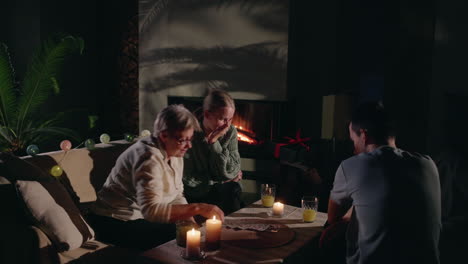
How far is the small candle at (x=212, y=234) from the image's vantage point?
5.61 ft

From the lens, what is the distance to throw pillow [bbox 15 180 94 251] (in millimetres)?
1879

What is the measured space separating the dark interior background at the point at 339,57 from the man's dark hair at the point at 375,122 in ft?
2.03

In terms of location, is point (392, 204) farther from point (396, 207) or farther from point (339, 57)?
point (339, 57)

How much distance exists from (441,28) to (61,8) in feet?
13.7

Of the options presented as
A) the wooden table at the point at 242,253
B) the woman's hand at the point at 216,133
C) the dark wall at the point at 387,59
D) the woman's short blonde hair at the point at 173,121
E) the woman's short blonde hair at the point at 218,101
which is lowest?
the wooden table at the point at 242,253

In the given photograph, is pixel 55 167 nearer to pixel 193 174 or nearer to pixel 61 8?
pixel 193 174

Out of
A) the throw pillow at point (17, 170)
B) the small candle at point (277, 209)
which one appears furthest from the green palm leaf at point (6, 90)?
the small candle at point (277, 209)

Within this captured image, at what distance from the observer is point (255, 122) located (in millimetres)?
4488

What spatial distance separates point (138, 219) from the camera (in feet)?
6.91

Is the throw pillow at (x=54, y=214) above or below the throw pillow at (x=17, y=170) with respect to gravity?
below

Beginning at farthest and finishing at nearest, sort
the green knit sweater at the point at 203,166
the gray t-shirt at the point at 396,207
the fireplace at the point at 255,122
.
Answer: the fireplace at the point at 255,122 < the green knit sweater at the point at 203,166 < the gray t-shirt at the point at 396,207

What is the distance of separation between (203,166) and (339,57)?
2143 mm

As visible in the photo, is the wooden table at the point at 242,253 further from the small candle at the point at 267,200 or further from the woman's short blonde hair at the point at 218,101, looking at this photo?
the woman's short blonde hair at the point at 218,101

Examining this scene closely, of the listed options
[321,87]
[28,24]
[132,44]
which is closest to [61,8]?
[28,24]
